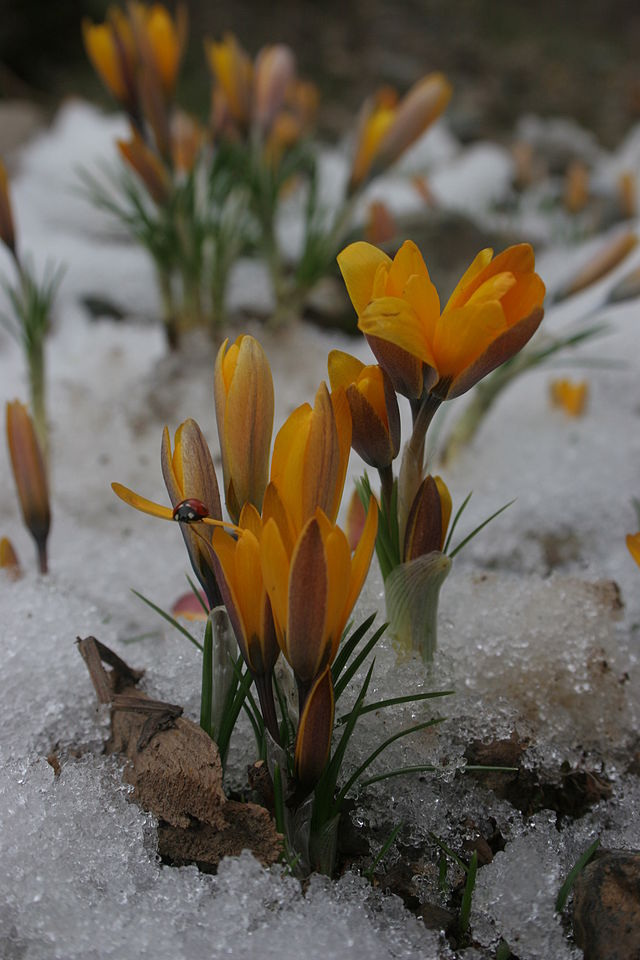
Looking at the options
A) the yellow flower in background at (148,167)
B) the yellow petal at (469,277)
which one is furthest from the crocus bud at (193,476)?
the yellow flower in background at (148,167)

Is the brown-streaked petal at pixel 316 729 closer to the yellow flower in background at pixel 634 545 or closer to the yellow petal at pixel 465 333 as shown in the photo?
the yellow petal at pixel 465 333

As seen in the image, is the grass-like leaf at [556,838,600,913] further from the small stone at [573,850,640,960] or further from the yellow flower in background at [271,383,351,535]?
the yellow flower in background at [271,383,351,535]

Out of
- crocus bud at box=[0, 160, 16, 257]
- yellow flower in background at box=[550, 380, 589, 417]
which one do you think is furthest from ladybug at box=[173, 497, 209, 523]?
yellow flower in background at box=[550, 380, 589, 417]

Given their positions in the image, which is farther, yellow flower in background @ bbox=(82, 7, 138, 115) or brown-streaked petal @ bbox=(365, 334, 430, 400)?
yellow flower in background @ bbox=(82, 7, 138, 115)

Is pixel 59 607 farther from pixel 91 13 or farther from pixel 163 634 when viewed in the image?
pixel 91 13

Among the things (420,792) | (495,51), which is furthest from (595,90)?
(420,792)
